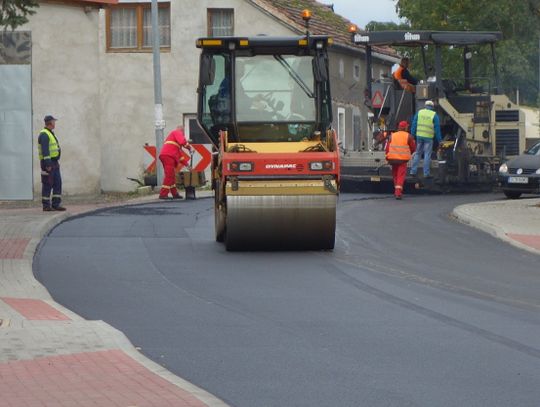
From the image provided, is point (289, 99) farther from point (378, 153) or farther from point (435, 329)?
point (378, 153)

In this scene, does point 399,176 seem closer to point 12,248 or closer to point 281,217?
point 281,217

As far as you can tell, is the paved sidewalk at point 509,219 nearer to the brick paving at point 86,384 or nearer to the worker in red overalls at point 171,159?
the worker in red overalls at point 171,159

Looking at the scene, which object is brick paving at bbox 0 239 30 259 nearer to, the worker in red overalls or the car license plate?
the worker in red overalls

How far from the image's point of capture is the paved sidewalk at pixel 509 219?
2034 centimetres

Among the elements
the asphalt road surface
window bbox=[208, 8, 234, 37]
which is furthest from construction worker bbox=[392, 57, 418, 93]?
the asphalt road surface

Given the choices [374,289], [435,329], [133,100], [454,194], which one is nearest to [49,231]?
[374,289]

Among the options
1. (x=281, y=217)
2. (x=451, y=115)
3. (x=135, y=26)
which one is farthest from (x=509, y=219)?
(x=135, y=26)

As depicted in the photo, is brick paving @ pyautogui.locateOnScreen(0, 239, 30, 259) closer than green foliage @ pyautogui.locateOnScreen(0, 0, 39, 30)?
No

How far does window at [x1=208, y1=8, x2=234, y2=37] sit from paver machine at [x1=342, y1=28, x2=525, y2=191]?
1018 cm

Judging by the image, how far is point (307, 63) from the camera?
1978 centimetres

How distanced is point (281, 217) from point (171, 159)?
42.3 feet

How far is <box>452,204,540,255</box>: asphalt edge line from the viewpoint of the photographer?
19500 mm

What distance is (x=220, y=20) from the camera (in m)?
42.7

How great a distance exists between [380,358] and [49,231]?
1208 centimetres
